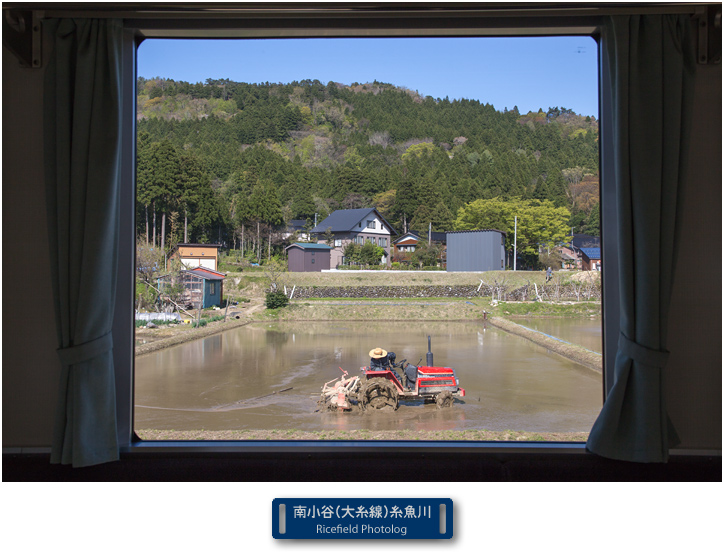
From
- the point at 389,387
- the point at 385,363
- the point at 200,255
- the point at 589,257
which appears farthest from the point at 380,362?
the point at 589,257

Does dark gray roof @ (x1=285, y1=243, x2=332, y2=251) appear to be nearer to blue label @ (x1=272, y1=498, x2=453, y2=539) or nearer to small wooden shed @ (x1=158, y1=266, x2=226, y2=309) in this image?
small wooden shed @ (x1=158, y1=266, x2=226, y2=309)

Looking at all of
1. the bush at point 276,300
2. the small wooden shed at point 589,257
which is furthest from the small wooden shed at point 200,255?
the small wooden shed at point 589,257

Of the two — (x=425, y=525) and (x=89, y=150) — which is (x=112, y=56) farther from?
(x=425, y=525)

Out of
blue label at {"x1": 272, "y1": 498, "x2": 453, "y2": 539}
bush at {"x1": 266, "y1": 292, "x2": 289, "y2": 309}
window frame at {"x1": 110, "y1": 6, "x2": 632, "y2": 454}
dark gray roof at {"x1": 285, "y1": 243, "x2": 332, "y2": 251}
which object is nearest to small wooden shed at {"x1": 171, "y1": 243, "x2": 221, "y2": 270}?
dark gray roof at {"x1": 285, "y1": 243, "x2": 332, "y2": 251}

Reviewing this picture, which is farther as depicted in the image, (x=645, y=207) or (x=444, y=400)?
(x=444, y=400)

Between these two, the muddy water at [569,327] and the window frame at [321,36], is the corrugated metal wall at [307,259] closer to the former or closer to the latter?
the muddy water at [569,327]

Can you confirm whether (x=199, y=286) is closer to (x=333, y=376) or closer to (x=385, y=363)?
(x=333, y=376)
